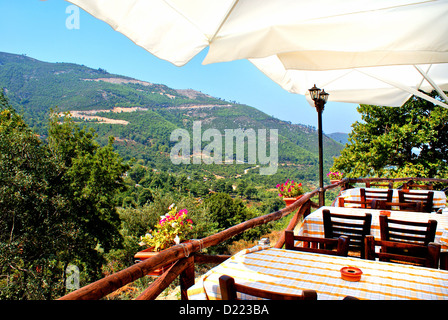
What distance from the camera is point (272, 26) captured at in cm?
144

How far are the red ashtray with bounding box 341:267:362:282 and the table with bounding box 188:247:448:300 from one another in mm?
20

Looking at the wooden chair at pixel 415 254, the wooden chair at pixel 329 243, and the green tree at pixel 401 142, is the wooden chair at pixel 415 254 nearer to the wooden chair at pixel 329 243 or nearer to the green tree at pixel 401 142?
the wooden chair at pixel 329 243

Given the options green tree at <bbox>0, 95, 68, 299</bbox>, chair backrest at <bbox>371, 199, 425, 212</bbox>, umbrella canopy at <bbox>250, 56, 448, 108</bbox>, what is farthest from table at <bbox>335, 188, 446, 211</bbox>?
green tree at <bbox>0, 95, 68, 299</bbox>

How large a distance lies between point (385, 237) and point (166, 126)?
63957 millimetres

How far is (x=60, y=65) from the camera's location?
306 feet

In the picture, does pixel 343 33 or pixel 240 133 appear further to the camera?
pixel 240 133

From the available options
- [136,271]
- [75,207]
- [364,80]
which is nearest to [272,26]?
[136,271]

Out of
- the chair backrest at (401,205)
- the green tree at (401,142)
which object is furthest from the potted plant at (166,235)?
the green tree at (401,142)

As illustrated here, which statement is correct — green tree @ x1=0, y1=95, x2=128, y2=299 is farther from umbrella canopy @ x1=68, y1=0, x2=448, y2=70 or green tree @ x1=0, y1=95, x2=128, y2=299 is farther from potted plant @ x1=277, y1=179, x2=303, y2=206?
umbrella canopy @ x1=68, y1=0, x2=448, y2=70

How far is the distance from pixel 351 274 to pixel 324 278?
0.40 feet

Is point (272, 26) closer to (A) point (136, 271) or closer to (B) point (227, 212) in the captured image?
(A) point (136, 271)

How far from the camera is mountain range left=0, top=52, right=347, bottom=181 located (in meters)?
52.1

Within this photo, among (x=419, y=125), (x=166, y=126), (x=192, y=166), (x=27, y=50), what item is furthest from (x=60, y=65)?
(x=419, y=125)

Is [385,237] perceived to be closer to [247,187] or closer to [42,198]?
[42,198]
